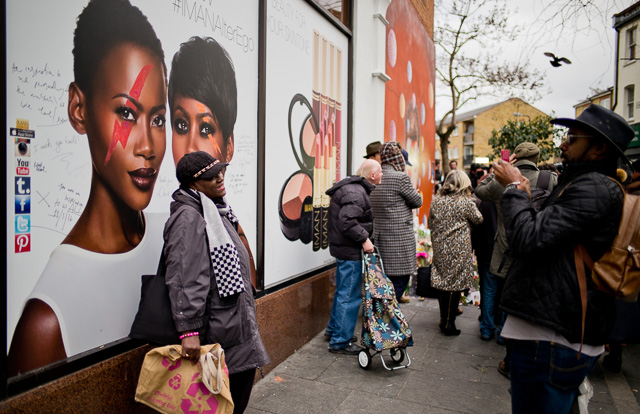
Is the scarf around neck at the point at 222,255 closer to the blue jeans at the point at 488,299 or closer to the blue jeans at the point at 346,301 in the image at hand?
the blue jeans at the point at 346,301

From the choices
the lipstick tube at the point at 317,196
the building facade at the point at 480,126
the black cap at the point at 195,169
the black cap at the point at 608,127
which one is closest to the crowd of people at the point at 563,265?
the black cap at the point at 608,127

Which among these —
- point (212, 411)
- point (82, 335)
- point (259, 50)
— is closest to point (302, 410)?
point (212, 411)

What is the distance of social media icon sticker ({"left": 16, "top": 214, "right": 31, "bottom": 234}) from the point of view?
2.33 meters

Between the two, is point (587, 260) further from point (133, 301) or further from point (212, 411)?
point (133, 301)

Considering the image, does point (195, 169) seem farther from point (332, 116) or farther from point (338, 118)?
point (338, 118)

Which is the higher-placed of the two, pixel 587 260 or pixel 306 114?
pixel 306 114

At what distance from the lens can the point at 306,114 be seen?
218 inches

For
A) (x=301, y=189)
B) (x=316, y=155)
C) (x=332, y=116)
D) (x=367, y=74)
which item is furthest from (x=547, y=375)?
(x=367, y=74)

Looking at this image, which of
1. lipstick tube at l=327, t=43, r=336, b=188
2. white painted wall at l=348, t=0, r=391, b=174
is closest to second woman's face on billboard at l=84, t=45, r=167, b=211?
lipstick tube at l=327, t=43, r=336, b=188

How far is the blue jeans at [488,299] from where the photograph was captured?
564cm

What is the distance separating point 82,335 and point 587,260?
2520mm

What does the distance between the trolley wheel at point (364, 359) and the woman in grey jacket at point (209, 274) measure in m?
1.96

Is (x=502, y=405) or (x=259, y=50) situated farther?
(x=259, y=50)

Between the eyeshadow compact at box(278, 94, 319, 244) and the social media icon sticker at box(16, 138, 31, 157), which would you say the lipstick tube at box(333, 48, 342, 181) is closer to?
the eyeshadow compact at box(278, 94, 319, 244)
